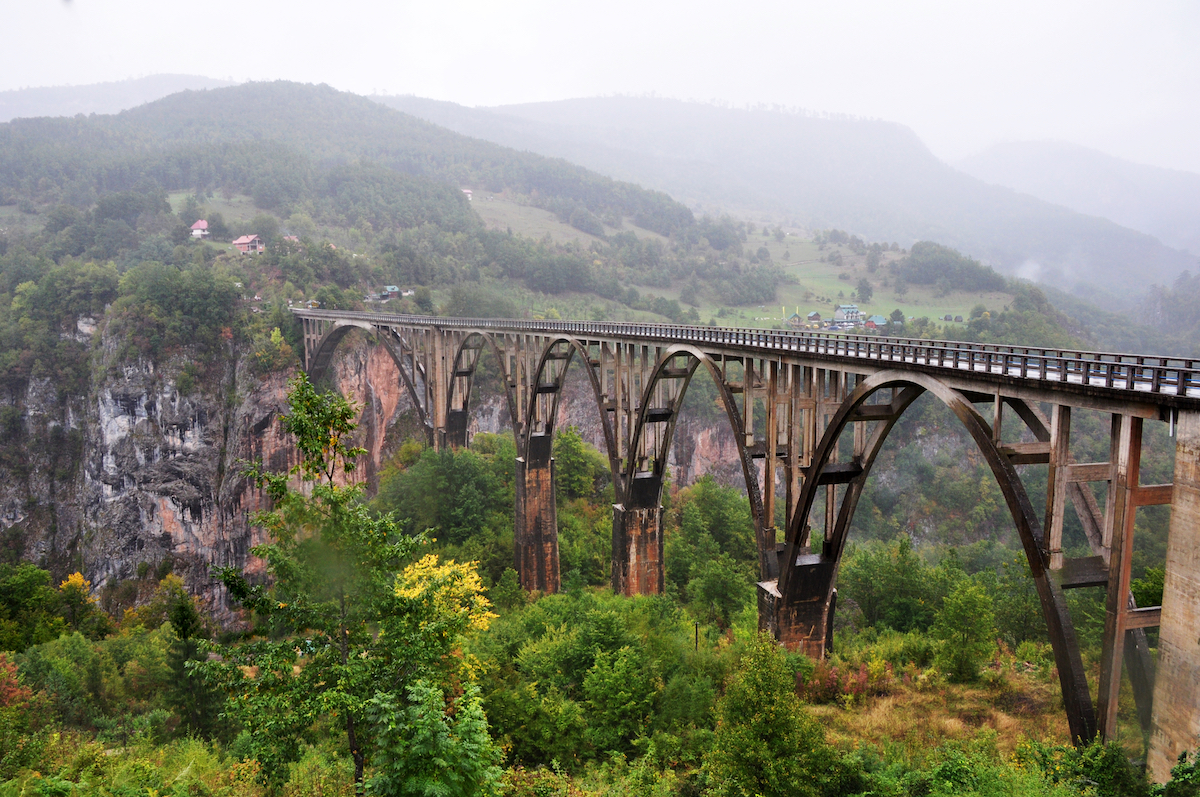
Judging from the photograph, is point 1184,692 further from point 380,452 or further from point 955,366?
point 380,452

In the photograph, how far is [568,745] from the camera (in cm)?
2023

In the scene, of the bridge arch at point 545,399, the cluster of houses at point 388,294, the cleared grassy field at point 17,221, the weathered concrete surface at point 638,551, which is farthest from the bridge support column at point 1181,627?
the cleared grassy field at point 17,221

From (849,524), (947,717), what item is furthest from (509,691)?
(947,717)

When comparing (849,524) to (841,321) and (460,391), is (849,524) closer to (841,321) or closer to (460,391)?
(460,391)

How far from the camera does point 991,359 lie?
1586cm

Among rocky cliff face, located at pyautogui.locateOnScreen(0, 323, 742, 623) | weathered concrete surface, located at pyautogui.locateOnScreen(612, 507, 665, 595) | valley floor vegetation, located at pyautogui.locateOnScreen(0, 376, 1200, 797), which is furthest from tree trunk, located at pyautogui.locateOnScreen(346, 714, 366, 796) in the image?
rocky cliff face, located at pyautogui.locateOnScreen(0, 323, 742, 623)

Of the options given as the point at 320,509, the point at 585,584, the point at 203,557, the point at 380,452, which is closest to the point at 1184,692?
the point at 320,509

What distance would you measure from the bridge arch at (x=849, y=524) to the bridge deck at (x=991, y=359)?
727mm

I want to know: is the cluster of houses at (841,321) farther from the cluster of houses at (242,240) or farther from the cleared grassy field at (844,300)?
the cluster of houses at (242,240)

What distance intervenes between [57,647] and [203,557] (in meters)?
39.5

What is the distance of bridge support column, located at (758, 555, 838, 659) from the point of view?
22.5 meters

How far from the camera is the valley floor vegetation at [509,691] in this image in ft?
40.8

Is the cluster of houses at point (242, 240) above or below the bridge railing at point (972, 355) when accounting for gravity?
above

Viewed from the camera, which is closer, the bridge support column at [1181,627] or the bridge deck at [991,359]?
the bridge support column at [1181,627]
